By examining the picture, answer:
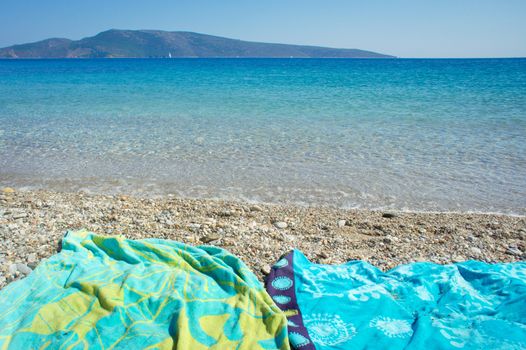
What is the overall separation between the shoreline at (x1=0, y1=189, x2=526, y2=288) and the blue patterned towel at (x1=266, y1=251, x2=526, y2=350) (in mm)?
420

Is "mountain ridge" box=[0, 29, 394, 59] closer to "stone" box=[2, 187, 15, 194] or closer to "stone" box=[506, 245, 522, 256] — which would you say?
"stone" box=[2, 187, 15, 194]

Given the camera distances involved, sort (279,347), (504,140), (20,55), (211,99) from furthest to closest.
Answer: (20,55), (211,99), (504,140), (279,347)

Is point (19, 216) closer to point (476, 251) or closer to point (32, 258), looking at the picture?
point (32, 258)

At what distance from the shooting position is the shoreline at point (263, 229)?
473 centimetres

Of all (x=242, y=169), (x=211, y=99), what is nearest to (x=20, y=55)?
(x=211, y=99)

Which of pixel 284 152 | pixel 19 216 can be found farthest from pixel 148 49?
pixel 19 216

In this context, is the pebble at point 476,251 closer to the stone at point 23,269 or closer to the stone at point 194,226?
the stone at point 194,226

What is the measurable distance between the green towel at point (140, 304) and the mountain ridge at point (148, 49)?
184 m

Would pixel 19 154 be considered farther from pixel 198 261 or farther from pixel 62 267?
pixel 198 261

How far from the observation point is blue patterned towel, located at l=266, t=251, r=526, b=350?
3109mm

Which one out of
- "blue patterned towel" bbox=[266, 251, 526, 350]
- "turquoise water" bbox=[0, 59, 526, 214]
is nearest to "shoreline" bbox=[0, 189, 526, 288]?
"blue patterned towel" bbox=[266, 251, 526, 350]

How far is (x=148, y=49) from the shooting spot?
18550 cm

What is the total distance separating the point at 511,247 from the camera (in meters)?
5.19

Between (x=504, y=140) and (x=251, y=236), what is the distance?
31.4ft
